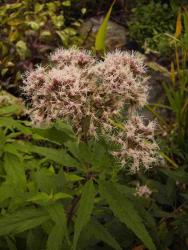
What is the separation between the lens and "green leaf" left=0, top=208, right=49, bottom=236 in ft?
6.22

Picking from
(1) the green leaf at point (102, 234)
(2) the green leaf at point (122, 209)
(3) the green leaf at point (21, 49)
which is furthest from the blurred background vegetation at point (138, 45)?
(2) the green leaf at point (122, 209)

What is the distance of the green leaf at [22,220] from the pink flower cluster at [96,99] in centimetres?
42

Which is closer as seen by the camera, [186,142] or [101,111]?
[101,111]

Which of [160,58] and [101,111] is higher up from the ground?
[101,111]

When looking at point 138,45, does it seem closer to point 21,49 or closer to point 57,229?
point 21,49

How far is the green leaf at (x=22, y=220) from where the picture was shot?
74.7 inches

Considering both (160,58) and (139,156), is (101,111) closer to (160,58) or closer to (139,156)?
(139,156)

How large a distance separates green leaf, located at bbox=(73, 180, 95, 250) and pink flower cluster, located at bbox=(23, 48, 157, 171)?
231mm

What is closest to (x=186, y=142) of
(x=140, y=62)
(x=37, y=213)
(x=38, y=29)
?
(x=140, y=62)

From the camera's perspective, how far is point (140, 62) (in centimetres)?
220

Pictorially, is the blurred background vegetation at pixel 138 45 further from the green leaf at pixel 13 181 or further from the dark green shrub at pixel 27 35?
the green leaf at pixel 13 181

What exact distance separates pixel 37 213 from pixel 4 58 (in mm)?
3668

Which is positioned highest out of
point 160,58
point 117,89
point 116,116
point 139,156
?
point 117,89

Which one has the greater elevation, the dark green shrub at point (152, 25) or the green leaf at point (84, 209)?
the green leaf at point (84, 209)
